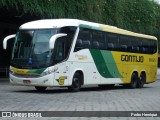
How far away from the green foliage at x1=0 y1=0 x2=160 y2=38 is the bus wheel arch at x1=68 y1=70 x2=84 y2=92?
7.79 metres

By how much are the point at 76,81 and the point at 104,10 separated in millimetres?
15777

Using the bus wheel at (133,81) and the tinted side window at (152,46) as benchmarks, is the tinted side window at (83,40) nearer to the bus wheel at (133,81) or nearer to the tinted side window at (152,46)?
the bus wheel at (133,81)

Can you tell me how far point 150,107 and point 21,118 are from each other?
204 inches

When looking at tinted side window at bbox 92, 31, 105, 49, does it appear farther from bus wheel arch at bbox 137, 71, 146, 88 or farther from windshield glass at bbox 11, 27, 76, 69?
bus wheel arch at bbox 137, 71, 146, 88

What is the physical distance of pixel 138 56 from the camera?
28797 millimetres

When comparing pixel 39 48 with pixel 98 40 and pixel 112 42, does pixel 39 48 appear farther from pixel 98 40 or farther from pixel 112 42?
pixel 112 42

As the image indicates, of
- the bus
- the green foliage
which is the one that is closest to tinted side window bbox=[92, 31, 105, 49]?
the bus

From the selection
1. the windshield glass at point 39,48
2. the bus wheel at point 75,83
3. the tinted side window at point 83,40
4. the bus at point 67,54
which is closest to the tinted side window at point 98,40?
the bus at point 67,54

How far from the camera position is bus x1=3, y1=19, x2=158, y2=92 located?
20625 millimetres

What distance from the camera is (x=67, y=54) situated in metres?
21.4

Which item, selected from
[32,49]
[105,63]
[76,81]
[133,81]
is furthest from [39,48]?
[133,81]

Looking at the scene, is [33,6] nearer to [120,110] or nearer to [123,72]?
[123,72]

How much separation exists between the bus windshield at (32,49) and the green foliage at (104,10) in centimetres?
708

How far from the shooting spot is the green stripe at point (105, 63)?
24.0 meters
